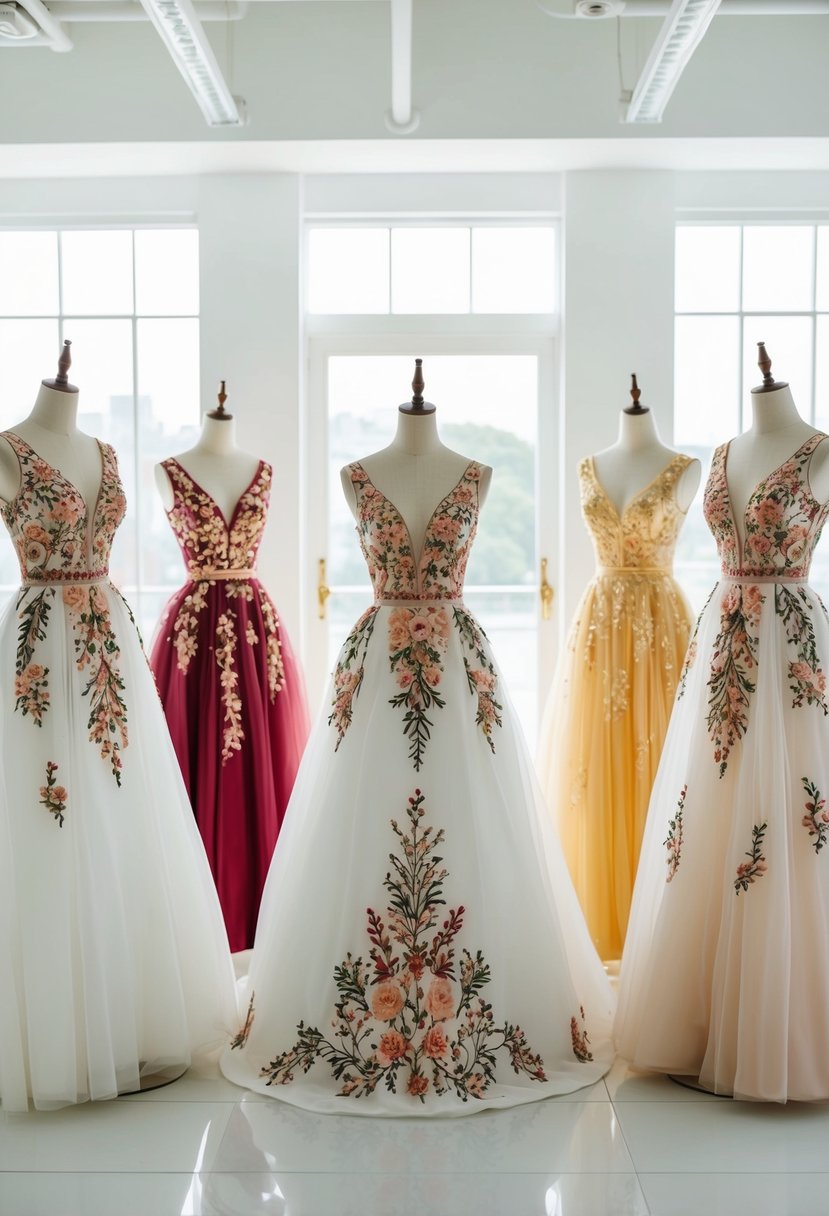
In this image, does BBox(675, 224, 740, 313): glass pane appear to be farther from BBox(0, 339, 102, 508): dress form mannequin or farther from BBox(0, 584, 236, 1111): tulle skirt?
BBox(0, 584, 236, 1111): tulle skirt

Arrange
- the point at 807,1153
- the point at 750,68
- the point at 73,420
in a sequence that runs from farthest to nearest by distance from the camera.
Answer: the point at 750,68 → the point at 73,420 → the point at 807,1153

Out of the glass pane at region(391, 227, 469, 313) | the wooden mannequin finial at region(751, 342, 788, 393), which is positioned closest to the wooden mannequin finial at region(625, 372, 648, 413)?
the wooden mannequin finial at region(751, 342, 788, 393)

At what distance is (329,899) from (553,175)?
2.80m

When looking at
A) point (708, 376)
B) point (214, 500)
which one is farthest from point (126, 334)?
point (708, 376)

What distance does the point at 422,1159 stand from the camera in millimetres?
2039

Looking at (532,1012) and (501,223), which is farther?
(501,223)

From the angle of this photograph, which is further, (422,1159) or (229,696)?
(229,696)

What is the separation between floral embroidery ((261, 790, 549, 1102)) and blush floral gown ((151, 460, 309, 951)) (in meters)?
0.79

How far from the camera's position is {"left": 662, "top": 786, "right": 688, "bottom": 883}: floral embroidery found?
239 centimetres

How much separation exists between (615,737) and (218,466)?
1.40 metres

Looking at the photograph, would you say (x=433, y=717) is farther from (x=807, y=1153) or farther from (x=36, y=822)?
(x=807, y=1153)

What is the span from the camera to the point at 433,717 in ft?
7.91

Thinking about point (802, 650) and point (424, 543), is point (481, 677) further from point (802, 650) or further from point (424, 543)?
point (802, 650)

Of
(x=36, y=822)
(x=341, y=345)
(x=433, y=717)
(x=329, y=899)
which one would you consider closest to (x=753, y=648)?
(x=433, y=717)
